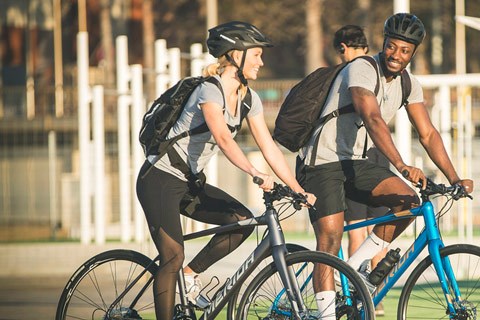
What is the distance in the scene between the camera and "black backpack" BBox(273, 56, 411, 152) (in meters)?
7.23

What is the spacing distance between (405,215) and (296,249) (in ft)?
1.85

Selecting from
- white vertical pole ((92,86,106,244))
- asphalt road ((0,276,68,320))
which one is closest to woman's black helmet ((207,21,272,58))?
asphalt road ((0,276,68,320))

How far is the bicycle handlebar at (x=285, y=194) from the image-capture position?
660 centimetres

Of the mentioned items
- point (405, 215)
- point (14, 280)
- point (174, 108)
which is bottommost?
point (14, 280)

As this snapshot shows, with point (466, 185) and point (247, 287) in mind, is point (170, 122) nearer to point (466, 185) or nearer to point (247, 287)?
point (247, 287)

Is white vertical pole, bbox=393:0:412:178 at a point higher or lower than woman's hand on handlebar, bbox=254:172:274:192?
A: higher

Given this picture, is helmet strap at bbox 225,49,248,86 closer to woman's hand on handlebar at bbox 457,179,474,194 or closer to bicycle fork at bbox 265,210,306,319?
bicycle fork at bbox 265,210,306,319

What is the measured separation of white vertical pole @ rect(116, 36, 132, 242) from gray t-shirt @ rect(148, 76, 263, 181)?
8346mm

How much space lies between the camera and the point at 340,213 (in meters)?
7.13

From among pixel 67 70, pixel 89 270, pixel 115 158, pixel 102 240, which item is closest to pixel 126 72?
pixel 102 240

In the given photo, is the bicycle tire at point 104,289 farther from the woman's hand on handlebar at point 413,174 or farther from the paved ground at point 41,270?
the paved ground at point 41,270

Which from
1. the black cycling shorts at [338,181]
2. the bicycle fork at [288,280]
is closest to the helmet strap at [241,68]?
the black cycling shorts at [338,181]

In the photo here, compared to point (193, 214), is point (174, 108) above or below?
above

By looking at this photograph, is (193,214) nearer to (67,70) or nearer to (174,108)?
(174,108)
